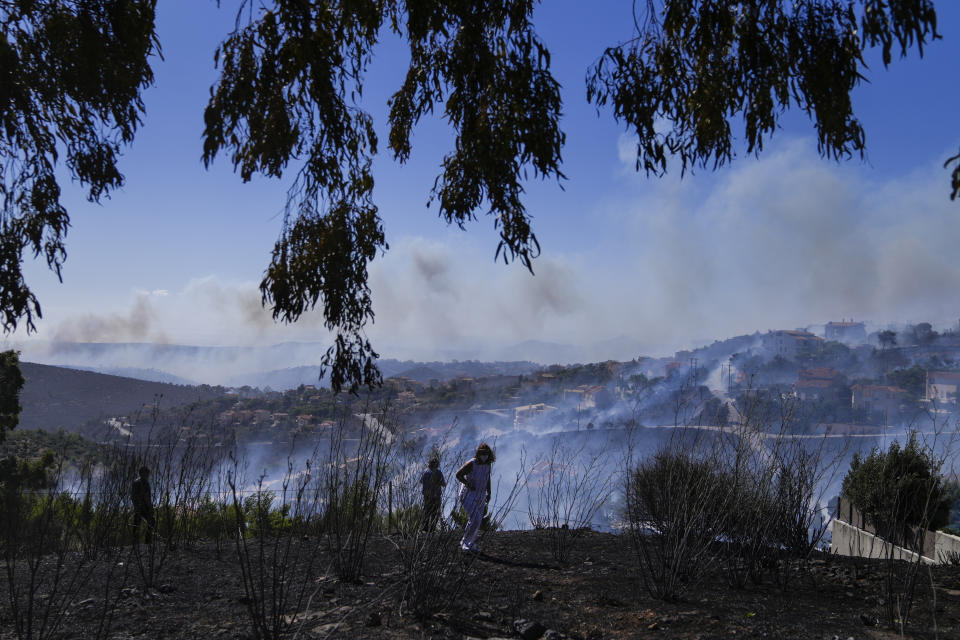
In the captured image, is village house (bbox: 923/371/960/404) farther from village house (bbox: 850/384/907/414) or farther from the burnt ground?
the burnt ground

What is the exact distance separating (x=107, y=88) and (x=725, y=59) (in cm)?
465

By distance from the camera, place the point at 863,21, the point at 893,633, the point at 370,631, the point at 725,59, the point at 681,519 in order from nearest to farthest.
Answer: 1. the point at 863,21
2. the point at 370,631
3. the point at 893,633
4. the point at 725,59
5. the point at 681,519

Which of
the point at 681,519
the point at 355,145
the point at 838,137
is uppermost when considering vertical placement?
the point at 355,145

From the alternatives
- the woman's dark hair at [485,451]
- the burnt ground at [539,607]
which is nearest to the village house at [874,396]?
the woman's dark hair at [485,451]

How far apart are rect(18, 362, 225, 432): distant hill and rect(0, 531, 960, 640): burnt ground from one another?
168ft

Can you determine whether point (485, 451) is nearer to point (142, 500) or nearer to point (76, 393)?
point (142, 500)

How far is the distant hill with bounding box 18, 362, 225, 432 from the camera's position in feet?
172

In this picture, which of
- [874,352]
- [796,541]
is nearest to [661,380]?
[874,352]

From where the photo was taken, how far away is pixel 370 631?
3.13 m

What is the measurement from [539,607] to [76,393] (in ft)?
208

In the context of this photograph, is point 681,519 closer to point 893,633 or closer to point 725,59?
point 893,633

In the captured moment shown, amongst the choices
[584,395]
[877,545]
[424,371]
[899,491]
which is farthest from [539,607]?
[424,371]

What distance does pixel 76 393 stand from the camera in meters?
55.8

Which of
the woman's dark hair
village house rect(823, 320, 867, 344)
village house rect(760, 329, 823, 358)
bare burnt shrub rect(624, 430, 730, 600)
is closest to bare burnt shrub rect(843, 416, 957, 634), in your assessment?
bare burnt shrub rect(624, 430, 730, 600)
